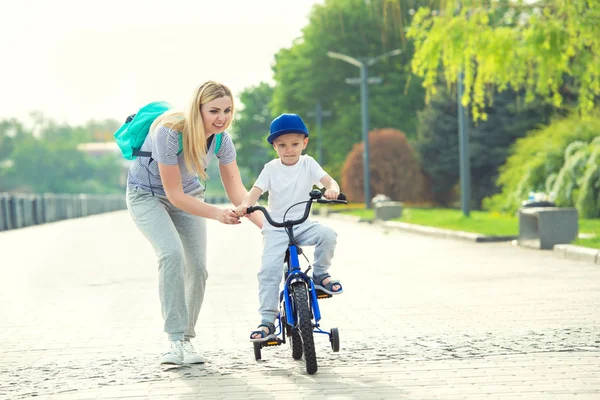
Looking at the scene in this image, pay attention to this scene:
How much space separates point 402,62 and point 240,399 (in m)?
59.6

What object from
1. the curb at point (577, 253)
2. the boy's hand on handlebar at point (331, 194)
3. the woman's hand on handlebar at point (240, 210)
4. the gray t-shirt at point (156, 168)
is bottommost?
the curb at point (577, 253)

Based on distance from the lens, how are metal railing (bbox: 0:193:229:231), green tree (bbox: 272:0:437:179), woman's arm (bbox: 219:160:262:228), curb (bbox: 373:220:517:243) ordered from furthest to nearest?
1. green tree (bbox: 272:0:437:179)
2. metal railing (bbox: 0:193:229:231)
3. curb (bbox: 373:220:517:243)
4. woman's arm (bbox: 219:160:262:228)

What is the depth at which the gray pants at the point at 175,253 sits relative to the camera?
22.7 ft

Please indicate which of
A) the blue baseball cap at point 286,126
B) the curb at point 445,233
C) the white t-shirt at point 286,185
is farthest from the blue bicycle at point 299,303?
the curb at point 445,233

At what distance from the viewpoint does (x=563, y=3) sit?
721 inches

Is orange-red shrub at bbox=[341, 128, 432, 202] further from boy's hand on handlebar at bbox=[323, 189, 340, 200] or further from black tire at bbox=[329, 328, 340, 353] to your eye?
boy's hand on handlebar at bbox=[323, 189, 340, 200]

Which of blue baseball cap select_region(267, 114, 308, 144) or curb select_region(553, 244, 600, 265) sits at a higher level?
blue baseball cap select_region(267, 114, 308, 144)

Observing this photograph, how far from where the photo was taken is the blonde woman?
677cm

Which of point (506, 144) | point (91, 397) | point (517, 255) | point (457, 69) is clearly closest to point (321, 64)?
point (506, 144)

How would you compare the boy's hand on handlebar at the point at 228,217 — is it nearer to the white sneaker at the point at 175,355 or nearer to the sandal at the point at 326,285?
the sandal at the point at 326,285

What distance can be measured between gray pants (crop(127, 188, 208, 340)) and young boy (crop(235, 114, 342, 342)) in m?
0.48

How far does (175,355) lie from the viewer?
7.04 meters

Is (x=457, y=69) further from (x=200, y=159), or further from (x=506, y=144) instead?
(x=506, y=144)

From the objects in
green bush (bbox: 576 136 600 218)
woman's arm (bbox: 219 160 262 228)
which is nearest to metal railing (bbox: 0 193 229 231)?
green bush (bbox: 576 136 600 218)
